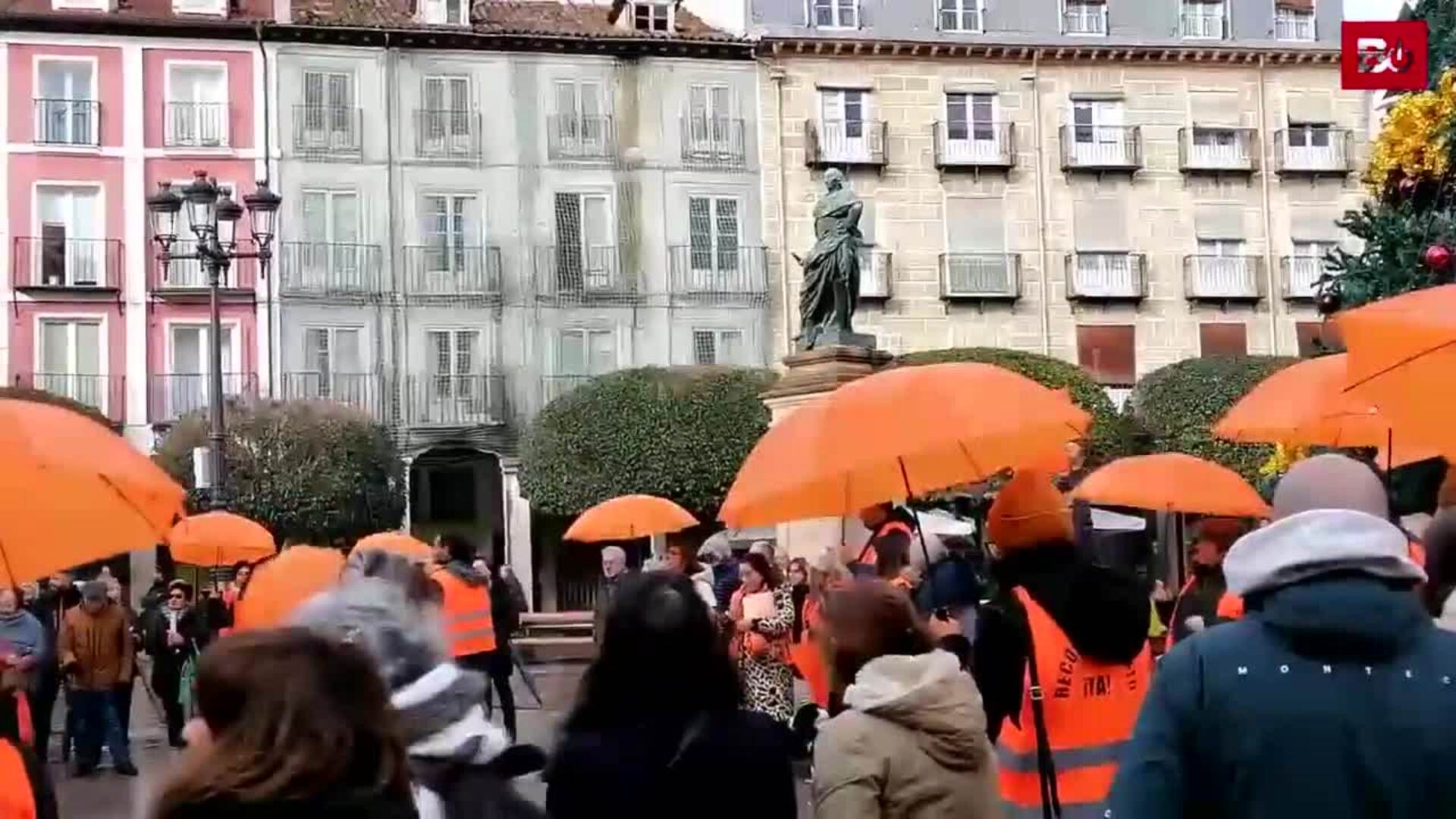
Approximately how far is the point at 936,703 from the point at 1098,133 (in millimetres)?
39807

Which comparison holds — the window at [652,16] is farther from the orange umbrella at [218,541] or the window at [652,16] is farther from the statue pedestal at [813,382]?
the orange umbrella at [218,541]

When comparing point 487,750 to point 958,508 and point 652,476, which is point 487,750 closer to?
point 958,508

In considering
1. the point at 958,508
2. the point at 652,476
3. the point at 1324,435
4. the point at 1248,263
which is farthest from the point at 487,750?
the point at 1248,263

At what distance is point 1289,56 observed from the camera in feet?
144

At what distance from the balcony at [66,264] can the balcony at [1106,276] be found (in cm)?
2018

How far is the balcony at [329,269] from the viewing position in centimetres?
3941

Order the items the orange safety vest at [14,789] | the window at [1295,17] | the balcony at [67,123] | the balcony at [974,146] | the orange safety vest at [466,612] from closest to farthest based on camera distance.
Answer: the orange safety vest at [14,789] → the orange safety vest at [466,612] → the balcony at [67,123] → the balcony at [974,146] → the window at [1295,17]

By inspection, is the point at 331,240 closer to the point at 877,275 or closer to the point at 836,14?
the point at 877,275

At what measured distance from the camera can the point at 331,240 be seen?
39.8m

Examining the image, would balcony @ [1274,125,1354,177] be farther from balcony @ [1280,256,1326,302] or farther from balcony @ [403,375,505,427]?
balcony @ [403,375,505,427]

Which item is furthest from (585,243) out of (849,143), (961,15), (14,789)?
(14,789)

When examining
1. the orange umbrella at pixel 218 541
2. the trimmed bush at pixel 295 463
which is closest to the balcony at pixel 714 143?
the trimmed bush at pixel 295 463

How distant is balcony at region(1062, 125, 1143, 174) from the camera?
42.5 m

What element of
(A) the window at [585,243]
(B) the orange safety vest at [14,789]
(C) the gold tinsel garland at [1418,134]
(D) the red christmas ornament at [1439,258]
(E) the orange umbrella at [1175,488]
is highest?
(A) the window at [585,243]
